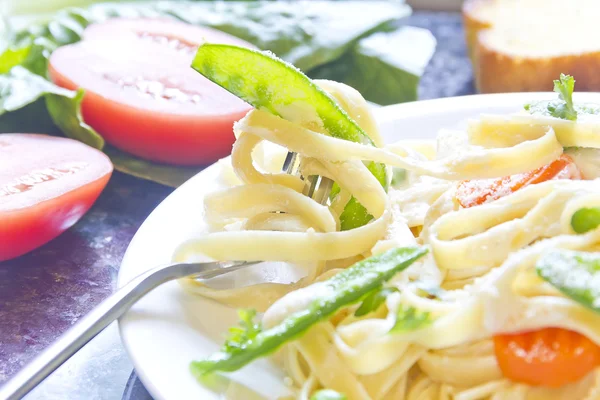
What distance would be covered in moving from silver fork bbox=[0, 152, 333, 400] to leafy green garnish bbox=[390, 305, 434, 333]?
Result: 0.63m

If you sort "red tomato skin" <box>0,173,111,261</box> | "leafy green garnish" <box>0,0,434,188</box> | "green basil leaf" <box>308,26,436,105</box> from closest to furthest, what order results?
"red tomato skin" <box>0,173,111,261</box>, "leafy green garnish" <box>0,0,434,188</box>, "green basil leaf" <box>308,26,436,105</box>

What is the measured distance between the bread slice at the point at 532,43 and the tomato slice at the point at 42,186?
239 centimetres

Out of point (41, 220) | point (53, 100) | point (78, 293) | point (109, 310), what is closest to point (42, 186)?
point (41, 220)

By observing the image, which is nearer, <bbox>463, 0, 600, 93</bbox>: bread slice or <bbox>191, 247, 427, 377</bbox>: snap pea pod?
<bbox>191, 247, 427, 377</bbox>: snap pea pod

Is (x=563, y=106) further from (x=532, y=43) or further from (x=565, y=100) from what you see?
(x=532, y=43)

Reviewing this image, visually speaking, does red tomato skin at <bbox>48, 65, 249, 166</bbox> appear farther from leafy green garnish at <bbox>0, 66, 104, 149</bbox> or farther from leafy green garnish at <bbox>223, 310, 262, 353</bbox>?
leafy green garnish at <bbox>223, 310, 262, 353</bbox>

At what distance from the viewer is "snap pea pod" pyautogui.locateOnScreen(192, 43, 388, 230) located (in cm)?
206

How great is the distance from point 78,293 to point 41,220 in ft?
1.12

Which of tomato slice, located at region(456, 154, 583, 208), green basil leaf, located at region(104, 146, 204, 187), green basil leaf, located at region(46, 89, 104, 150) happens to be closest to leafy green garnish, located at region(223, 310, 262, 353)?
tomato slice, located at region(456, 154, 583, 208)

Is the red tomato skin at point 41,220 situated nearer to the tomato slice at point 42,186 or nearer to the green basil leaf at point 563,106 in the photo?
the tomato slice at point 42,186

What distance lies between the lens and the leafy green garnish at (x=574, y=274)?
5.05 feet

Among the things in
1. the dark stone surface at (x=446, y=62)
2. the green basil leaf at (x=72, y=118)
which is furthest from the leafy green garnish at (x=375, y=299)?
the dark stone surface at (x=446, y=62)

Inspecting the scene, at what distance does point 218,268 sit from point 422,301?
66cm

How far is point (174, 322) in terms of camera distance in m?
1.90
